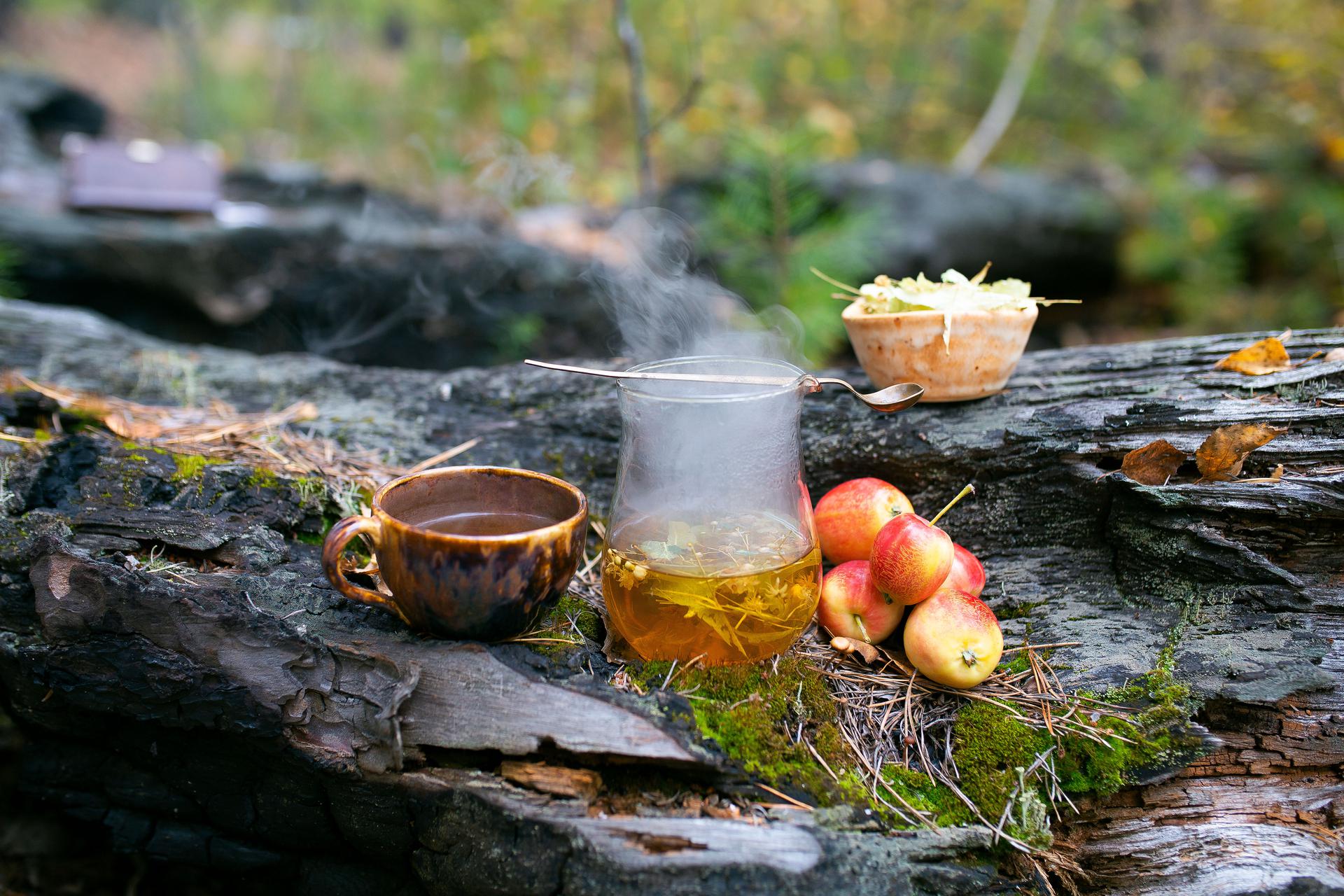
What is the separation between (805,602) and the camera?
157 cm

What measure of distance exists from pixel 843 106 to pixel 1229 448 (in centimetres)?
810

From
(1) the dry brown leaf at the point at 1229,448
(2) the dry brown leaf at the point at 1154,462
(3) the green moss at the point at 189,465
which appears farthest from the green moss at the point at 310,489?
(1) the dry brown leaf at the point at 1229,448

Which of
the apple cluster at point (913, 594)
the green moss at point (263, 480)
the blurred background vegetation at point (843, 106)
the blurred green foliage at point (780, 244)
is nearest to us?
the apple cluster at point (913, 594)

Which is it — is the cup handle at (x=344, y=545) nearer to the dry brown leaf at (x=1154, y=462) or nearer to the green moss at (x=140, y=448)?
the green moss at (x=140, y=448)

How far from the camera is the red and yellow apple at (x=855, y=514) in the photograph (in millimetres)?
1815

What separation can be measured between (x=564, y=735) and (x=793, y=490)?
0.64 m

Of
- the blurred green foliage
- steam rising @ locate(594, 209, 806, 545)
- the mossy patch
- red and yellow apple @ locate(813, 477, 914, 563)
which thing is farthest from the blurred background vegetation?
the mossy patch

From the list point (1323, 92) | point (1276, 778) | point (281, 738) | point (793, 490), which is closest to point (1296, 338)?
point (1276, 778)

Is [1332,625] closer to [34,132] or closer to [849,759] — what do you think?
[849,759]

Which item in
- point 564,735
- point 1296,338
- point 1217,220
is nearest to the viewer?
point 564,735

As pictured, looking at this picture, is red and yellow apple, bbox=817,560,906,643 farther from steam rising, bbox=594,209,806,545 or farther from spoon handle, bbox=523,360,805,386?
spoon handle, bbox=523,360,805,386

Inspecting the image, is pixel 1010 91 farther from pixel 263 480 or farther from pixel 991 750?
pixel 263 480

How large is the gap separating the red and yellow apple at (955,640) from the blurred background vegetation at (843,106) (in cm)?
277

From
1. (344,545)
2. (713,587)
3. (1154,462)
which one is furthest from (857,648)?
(344,545)
